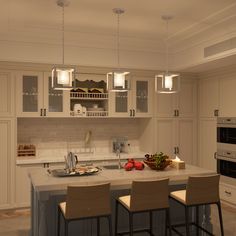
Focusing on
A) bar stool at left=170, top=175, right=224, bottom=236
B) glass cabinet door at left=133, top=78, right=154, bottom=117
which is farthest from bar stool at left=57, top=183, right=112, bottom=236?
glass cabinet door at left=133, top=78, right=154, bottom=117

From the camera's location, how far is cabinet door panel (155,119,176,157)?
5.75 metres

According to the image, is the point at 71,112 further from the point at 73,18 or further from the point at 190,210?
the point at 190,210

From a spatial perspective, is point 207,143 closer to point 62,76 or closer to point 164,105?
point 164,105

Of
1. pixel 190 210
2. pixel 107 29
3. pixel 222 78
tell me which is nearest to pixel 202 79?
pixel 222 78

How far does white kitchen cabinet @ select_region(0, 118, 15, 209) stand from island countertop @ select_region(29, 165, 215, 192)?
1.44m

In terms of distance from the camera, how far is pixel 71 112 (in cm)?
523

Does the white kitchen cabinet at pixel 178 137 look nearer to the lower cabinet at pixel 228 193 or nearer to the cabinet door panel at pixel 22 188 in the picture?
the lower cabinet at pixel 228 193

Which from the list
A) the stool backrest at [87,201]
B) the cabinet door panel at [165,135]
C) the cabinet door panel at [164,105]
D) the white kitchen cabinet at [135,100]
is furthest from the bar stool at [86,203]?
the cabinet door panel at [164,105]

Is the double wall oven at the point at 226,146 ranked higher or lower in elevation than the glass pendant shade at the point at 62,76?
lower

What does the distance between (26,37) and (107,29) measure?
126 cm

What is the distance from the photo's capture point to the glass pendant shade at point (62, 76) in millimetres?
3197

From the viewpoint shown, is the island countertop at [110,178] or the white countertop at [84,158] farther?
the white countertop at [84,158]

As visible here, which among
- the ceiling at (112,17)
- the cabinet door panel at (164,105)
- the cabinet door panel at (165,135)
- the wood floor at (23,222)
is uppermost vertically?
the ceiling at (112,17)

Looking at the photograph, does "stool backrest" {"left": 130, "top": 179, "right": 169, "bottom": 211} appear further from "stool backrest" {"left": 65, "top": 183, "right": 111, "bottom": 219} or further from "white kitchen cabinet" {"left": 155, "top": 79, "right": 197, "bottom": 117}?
"white kitchen cabinet" {"left": 155, "top": 79, "right": 197, "bottom": 117}
